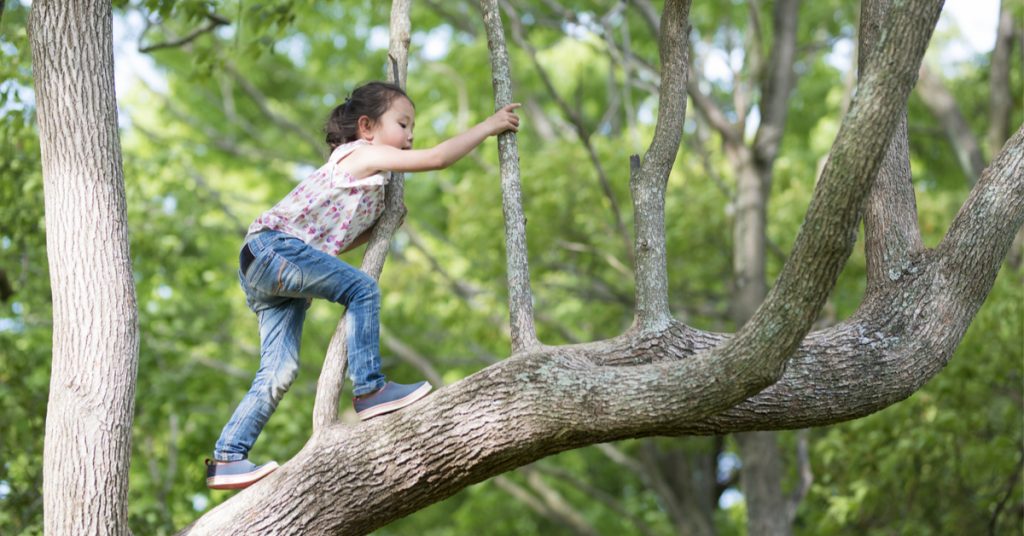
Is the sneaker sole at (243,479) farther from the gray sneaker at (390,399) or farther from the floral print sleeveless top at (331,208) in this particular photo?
the floral print sleeveless top at (331,208)

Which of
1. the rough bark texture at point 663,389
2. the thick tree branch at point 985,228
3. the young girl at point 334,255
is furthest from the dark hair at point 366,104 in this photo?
the thick tree branch at point 985,228

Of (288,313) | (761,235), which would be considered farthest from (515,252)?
(761,235)

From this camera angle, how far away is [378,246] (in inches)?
168

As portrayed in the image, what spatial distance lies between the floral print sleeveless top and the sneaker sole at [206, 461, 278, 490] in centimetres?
83

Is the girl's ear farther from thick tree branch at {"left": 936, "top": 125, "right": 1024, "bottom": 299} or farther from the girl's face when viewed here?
thick tree branch at {"left": 936, "top": 125, "right": 1024, "bottom": 299}

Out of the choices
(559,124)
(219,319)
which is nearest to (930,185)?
(559,124)

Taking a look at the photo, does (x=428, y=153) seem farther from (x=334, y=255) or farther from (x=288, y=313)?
(x=288, y=313)

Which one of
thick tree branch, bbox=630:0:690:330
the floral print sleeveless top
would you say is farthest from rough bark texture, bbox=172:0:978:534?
Result: the floral print sleeveless top

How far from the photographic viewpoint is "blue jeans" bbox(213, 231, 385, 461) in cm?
411

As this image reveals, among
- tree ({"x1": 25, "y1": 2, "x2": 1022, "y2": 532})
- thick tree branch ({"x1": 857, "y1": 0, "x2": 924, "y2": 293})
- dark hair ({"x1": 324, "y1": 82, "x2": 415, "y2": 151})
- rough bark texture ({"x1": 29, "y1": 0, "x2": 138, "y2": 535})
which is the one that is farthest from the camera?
dark hair ({"x1": 324, "y1": 82, "x2": 415, "y2": 151})

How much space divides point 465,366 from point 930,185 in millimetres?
7552

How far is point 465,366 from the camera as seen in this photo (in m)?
14.9

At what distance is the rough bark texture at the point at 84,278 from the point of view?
3805 millimetres

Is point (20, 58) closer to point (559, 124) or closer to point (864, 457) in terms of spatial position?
point (864, 457)
